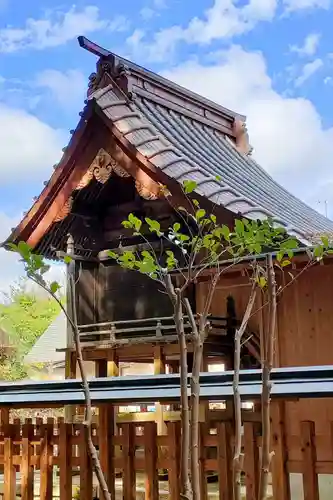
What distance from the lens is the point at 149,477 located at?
4.29m

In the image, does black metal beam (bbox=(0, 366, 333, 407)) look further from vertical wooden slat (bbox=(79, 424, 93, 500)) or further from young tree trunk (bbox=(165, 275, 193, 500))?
young tree trunk (bbox=(165, 275, 193, 500))

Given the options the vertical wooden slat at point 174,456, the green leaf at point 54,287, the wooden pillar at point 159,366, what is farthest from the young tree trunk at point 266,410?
the wooden pillar at point 159,366

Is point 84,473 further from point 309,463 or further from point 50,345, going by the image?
point 50,345

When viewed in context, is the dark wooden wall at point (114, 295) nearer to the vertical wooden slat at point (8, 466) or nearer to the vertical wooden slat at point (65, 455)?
the vertical wooden slat at point (8, 466)

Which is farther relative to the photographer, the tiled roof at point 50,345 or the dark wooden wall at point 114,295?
the tiled roof at point 50,345

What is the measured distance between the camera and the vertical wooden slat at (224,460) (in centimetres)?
407

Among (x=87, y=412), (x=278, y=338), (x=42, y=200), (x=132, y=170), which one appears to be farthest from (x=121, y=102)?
(x=87, y=412)

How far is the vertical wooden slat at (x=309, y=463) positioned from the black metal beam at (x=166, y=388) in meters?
0.22

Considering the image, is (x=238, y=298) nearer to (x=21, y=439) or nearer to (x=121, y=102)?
(x=121, y=102)

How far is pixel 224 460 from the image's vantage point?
4066mm

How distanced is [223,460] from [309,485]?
21.9 inches

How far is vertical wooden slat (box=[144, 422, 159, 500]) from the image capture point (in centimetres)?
425

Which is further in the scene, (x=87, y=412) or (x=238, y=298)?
(x=238, y=298)

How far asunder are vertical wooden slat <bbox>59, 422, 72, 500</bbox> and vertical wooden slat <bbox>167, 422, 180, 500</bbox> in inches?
34.1
